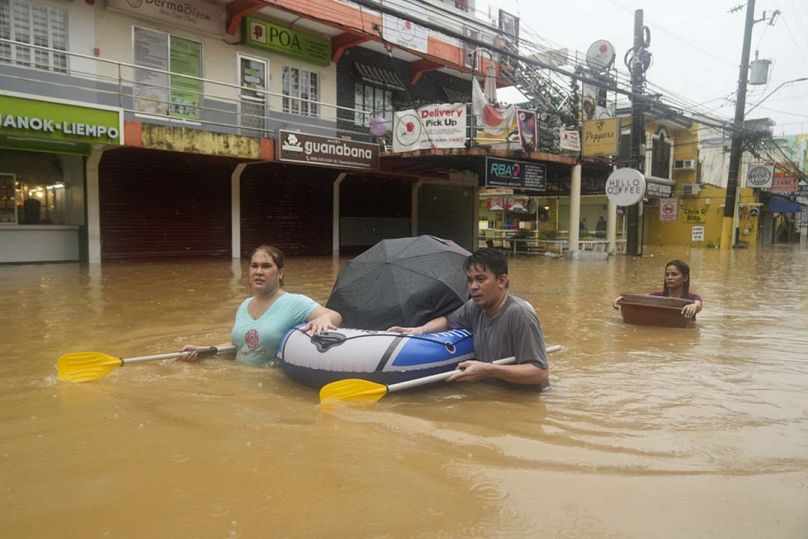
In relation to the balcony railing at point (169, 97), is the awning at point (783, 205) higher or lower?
lower

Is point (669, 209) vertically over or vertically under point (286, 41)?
under

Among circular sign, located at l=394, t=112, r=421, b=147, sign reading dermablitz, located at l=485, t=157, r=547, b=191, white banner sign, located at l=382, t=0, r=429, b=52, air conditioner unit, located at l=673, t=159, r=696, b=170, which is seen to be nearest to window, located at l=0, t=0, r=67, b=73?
circular sign, located at l=394, t=112, r=421, b=147

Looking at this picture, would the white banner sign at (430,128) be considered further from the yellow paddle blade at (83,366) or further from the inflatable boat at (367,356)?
the yellow paddle blade at (83,366)

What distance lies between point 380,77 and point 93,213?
9746 mm

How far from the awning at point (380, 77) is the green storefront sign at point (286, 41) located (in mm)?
1426

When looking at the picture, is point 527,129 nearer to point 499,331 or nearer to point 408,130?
point 408,130

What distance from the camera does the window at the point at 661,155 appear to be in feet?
107

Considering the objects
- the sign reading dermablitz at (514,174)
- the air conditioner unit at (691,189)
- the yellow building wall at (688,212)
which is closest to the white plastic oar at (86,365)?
the sign reading dermablitz at (514,174)

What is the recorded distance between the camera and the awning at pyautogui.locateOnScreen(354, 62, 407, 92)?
19.2m

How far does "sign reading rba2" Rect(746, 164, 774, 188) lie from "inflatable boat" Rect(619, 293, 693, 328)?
26662 millimetres

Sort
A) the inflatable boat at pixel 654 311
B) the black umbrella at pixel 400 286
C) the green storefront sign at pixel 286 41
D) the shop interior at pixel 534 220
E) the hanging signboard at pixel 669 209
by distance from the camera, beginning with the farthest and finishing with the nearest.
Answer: the hanging signboard at pixel 669 209, the shop interior at pixel 534 220, the green storefront sign at pixel 286 41, the inflatable boat at pixel 654 311, the black umbrella at pixel 400 286

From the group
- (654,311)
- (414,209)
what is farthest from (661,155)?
(654,311)

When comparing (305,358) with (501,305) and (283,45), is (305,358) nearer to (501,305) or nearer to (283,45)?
(501,305)

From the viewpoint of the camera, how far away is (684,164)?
1356 inches
